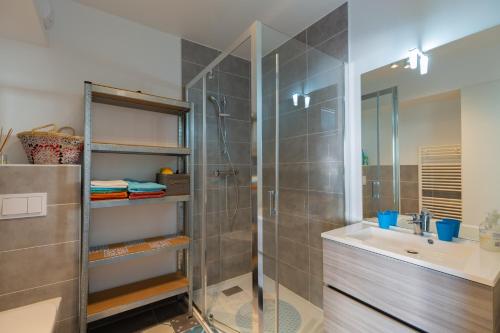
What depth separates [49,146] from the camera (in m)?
1.31

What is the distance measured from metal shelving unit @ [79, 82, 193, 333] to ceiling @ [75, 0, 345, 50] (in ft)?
2.31

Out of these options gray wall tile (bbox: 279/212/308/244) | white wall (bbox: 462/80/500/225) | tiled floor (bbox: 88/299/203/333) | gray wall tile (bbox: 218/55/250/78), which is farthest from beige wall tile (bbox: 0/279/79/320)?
white wall (bbox: 462/80/500/225)

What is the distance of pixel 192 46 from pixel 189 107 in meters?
0.74

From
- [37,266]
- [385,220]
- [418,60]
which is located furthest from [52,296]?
[418,60]

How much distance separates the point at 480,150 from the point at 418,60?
2.03 ft

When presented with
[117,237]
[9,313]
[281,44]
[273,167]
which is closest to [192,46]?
[281,44]

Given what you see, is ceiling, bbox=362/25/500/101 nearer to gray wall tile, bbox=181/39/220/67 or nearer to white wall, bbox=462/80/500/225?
white wall, bbox=462/80/500/225

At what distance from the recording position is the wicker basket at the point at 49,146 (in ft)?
4.21

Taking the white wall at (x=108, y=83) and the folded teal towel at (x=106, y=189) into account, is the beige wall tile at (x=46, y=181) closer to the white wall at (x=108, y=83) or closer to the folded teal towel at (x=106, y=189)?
the folded teal towel at (x=106, y=189)

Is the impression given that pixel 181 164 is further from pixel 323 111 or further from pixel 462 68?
pixel 462 68

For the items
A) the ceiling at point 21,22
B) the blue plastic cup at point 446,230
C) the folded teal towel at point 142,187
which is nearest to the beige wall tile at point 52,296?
the folded teal towel at point 142,187

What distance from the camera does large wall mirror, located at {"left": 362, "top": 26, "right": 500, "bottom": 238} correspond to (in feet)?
3.68

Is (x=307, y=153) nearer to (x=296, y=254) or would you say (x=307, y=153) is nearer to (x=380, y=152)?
(x=380, y=152)

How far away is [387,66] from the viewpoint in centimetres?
150
